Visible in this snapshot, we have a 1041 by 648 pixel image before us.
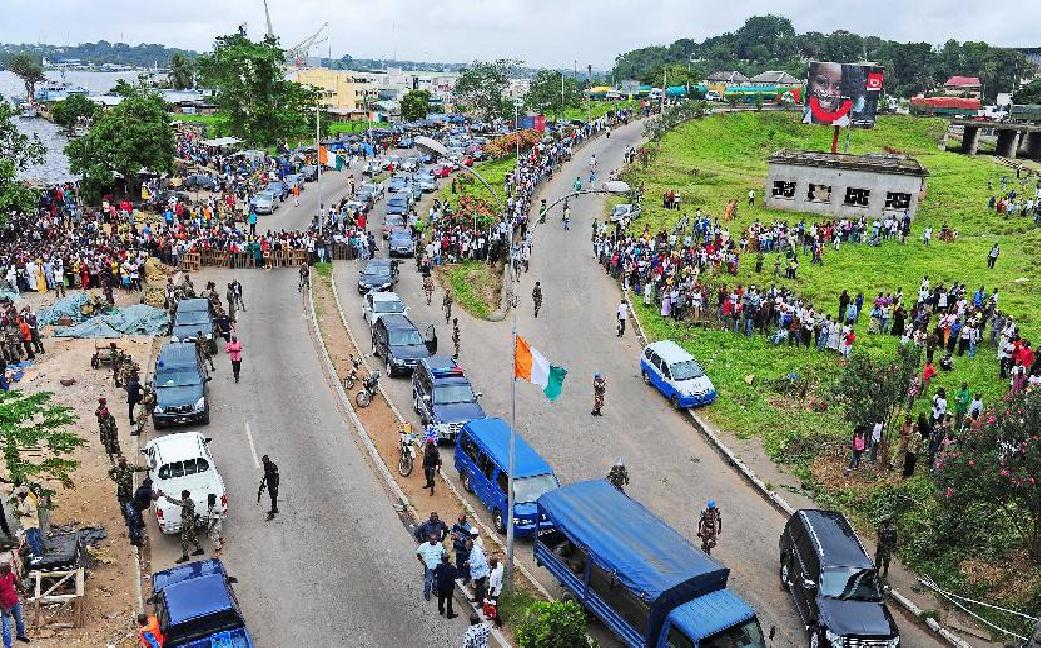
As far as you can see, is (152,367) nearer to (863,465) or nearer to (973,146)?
(863,465)

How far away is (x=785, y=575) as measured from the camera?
56.1 ft

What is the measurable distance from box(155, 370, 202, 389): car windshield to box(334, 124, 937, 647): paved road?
5.88 metres

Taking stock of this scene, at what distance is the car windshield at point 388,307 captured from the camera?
30.9 m

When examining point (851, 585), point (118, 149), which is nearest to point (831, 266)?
point (851, 585)

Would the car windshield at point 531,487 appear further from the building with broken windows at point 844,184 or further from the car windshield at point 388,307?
the building with broken windows at point 844,184

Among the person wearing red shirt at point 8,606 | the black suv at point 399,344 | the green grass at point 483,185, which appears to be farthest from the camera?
the green grass at point 483,185

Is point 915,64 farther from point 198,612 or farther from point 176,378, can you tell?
point 198,612

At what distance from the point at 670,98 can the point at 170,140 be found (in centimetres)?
7268

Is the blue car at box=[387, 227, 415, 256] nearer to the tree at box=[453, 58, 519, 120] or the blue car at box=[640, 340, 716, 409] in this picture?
the blue car at box=[640, 340, 716, 409]

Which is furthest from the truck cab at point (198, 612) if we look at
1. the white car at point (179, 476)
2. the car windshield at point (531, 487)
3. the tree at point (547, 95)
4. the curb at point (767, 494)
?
the tree at point (547, 95)

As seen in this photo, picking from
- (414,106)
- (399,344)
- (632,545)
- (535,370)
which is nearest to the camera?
(632,545)

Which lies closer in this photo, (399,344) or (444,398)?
(444,398)

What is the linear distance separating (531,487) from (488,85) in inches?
3782

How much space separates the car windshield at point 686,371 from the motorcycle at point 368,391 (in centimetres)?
913
